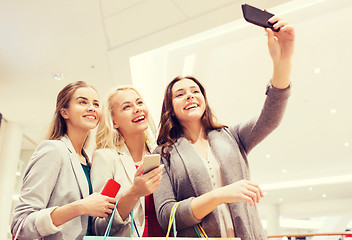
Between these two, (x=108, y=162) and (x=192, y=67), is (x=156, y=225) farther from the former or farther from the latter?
(x=192, y=67)

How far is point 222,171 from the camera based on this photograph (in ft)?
4.08

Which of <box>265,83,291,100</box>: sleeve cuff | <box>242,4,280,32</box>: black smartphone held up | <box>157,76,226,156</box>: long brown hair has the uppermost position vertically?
<box>242,4,280,32</box>: black smartphone held up

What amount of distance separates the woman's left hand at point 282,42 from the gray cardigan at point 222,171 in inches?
4.6

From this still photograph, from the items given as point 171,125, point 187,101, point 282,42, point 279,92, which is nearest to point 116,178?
point 171,125

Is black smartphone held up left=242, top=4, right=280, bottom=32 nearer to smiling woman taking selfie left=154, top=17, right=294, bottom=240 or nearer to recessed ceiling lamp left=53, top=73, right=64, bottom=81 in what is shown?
smiling woman taking selfie left=154, top=17, right=294, bottom=240

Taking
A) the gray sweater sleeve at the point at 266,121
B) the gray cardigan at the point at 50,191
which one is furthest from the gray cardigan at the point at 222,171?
the gray cardigan at the point at 50,191

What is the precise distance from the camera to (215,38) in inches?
186

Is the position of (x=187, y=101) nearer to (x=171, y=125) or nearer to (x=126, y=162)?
(x=171, y=125)

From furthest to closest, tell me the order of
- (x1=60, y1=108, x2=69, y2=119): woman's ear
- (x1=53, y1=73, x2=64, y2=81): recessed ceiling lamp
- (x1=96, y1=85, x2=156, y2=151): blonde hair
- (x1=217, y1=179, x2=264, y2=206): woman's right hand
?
(x1=53, y1=73, x2=64, y2=81): recessed ceiling lamp
(x1=60, y1=108, x2=69, y2=119): woman's ear
(x1=96, y1=85, x2=156, y2=151): blonde hair
(x1=217, y1=179, x2=264, y2=206): woman's right hand

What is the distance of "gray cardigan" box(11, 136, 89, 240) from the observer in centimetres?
120

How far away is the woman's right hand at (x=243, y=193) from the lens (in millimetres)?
1013

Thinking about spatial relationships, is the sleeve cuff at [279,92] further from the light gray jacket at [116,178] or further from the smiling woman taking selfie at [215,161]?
the light gray jacket at [116,178]

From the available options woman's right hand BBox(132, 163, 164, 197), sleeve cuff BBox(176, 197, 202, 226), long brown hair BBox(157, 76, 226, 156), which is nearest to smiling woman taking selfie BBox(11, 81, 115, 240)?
woman's right hand BBox(132, 163, 164, 197)

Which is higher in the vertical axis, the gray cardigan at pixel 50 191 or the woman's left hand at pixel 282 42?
the woman's left hand at pixel 282 42
